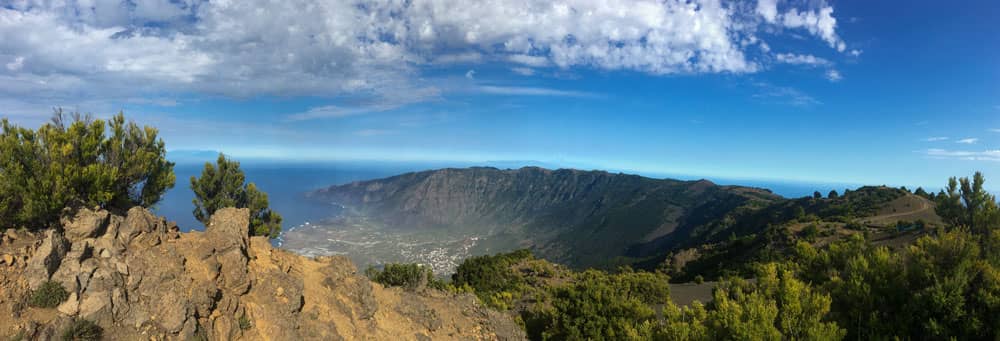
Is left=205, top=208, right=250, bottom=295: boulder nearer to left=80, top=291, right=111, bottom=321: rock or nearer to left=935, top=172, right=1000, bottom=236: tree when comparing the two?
left=80, top=291, right=111, bottom=321: rock

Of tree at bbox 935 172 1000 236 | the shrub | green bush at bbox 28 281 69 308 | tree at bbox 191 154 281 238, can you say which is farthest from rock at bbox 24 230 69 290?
tree at bbox 935 172 1000 236

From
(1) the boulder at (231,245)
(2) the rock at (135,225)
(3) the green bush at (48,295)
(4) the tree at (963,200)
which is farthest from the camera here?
(4) the tree at (963,200)

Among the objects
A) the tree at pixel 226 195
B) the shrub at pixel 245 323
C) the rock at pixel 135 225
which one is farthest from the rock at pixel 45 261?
the tree at pixel 226 195

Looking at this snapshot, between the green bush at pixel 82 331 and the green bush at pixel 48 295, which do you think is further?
the green bush at pixel 48 295

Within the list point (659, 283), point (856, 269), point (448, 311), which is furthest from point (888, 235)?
point (448, 311)

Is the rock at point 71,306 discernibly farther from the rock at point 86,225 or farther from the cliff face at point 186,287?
the rock at point 86,225

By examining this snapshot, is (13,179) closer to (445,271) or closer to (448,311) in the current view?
(448,311)
